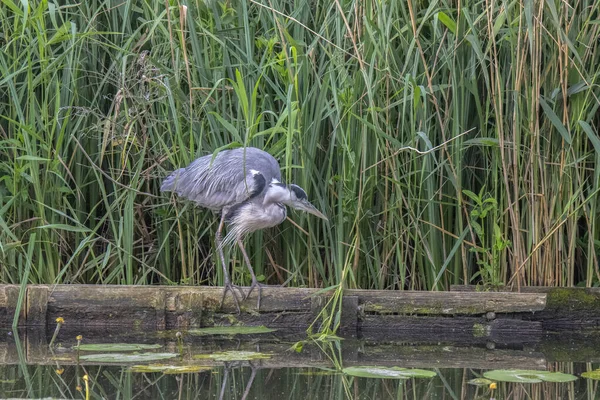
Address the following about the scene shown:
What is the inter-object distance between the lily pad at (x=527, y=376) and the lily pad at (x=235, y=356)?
0.96 metres

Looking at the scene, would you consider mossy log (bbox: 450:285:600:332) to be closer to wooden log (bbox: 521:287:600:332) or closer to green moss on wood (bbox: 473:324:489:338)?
wooden log (bbox: 521:287:600:332)

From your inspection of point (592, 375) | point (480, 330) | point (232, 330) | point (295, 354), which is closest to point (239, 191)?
point (232, 330)

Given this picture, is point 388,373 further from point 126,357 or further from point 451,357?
point 126,357

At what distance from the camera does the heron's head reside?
5.21m

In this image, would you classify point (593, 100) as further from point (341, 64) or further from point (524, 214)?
point (341, 64)

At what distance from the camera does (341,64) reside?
5.24 m

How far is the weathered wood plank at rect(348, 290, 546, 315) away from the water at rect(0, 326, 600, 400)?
16cm

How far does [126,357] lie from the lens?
14.5ft

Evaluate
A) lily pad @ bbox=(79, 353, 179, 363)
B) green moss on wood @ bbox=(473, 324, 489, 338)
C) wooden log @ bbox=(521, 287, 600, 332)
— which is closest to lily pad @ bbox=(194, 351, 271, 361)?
lily pad @ bbox=(79, 353, 179, 363)

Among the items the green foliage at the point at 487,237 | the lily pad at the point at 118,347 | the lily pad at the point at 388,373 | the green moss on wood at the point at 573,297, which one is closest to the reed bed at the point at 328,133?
the green foliage at the point at 487,237

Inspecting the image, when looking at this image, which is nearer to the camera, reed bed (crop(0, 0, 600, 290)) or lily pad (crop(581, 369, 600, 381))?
lily pad (crop(581, 369, 600, 381))

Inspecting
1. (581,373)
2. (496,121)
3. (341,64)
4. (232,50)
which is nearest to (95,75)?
(232,50)

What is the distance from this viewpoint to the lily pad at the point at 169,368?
4.17 metres

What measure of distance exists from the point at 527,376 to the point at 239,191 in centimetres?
203
